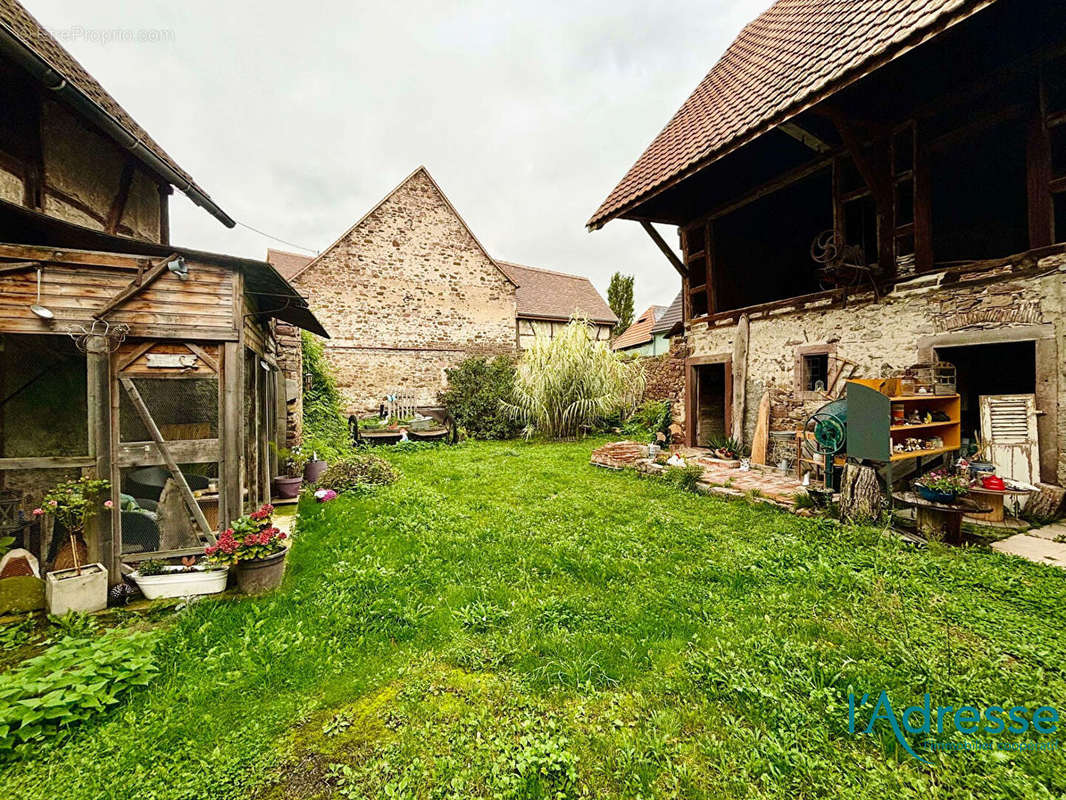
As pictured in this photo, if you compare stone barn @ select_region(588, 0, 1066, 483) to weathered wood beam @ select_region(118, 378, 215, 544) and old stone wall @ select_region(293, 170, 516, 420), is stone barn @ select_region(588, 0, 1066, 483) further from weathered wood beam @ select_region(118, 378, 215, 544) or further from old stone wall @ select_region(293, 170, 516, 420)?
old stone wall @ select_region(293, 170, 516, 420)

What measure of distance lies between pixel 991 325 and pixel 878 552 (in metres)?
3.45

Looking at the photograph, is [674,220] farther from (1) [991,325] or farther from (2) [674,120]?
(1) [991,325]

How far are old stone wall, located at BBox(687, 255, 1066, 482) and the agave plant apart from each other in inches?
139

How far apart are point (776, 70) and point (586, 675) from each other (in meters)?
8.10

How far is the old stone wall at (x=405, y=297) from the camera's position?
15484mm

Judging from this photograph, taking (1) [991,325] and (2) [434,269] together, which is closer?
(1) [991,325]

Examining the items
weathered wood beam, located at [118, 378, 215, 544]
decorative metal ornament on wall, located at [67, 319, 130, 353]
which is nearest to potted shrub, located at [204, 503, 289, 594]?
weathered wood beam, located at [118, 378, 215, 544]

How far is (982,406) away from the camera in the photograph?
5.18m

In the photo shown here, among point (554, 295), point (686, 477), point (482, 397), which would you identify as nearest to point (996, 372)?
point (686, 477)

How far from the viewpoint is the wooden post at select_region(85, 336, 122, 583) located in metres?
3.44

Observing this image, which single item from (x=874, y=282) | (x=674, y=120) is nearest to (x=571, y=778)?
(x=874, y=282)

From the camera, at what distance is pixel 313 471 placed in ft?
24.2

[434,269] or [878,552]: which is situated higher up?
[434,269]

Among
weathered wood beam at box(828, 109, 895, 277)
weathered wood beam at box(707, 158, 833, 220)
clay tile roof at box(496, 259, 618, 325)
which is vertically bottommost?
weathered wood beam at box(828, 109, 895, 277)
